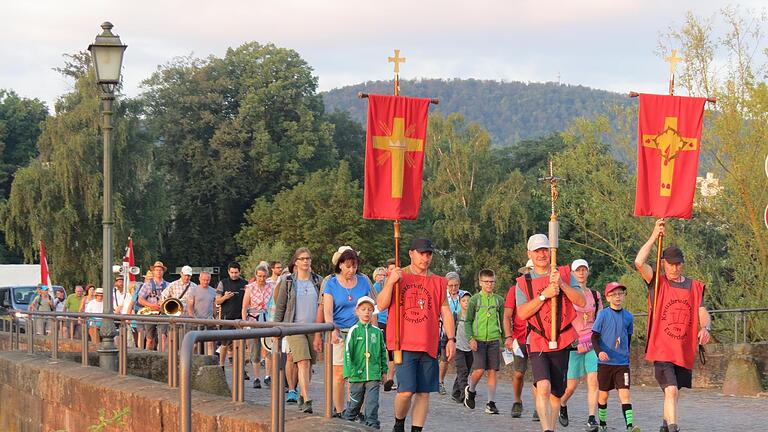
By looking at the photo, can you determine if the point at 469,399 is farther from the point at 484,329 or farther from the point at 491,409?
the point at 484,329

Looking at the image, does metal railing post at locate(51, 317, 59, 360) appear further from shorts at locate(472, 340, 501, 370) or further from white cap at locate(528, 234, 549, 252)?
white cap at locate(528, 234, 549, 252)

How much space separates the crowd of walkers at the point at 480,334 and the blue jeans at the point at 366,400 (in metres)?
0.01

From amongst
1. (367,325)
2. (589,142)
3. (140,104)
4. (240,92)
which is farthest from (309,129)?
(367,325)

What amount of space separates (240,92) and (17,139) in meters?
12.6

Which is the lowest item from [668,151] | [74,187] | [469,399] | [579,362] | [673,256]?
[469,399]

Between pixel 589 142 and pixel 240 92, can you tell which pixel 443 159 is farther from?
pixel 589 142

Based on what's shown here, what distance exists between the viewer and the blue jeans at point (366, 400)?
12.2 m

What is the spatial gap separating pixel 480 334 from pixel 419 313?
5.77m

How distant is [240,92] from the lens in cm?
7931

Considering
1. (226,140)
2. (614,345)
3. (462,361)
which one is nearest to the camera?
(614,345)

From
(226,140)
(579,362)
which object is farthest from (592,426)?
(226,140)

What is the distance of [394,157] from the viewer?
1345cm

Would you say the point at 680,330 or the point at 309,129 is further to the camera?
the point at 309,129

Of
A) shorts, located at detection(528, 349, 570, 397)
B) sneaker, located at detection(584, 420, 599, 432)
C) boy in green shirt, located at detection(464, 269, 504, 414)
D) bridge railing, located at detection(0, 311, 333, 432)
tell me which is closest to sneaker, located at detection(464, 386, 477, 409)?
boy in green shirt, located at detection(464, 269, 504, 414)
